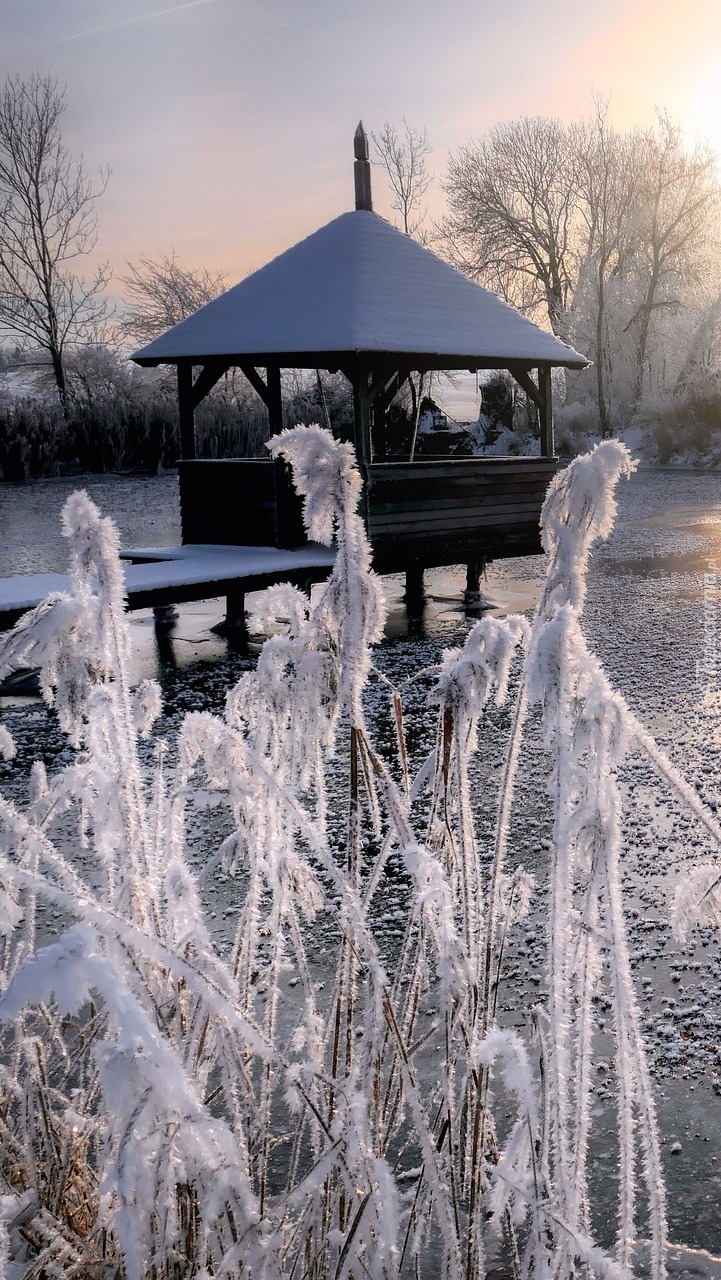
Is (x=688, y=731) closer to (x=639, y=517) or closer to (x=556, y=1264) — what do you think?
(x=556, y=1264)

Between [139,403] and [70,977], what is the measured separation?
25.4 meters

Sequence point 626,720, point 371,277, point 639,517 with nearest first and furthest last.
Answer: point 626,720
point 371,277
point 639,517

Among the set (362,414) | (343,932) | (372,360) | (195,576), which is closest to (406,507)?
(362,414)

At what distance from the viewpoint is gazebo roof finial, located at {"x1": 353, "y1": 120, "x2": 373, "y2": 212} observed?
38.6ft

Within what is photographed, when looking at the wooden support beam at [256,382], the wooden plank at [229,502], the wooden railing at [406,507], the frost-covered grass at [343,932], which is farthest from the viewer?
the wooden support beam at [256,382]

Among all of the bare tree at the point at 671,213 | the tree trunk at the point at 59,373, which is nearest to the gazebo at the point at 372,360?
the tree trunk at the point at 59,373

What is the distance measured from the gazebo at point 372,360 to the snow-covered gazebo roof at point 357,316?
19mm

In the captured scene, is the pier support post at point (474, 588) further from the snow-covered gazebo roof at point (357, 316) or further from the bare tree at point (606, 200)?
the bare tree at point (606, 200)

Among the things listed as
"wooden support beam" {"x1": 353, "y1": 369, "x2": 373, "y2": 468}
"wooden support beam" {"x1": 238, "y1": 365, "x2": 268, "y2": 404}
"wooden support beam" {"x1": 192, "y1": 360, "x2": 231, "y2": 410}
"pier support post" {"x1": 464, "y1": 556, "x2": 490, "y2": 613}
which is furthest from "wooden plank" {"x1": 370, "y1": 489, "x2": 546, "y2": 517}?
"wooden support beam" {"x1": 192, "y1": 360, "x2": 231, "y2": 410}

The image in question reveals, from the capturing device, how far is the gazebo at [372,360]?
10.3m

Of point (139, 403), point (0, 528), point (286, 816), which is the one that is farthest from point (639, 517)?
point (286, 816)

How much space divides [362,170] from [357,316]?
2.80 meters

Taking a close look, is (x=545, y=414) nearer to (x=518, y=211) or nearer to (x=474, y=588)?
(x=474, y=588)

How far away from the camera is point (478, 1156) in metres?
1.70
